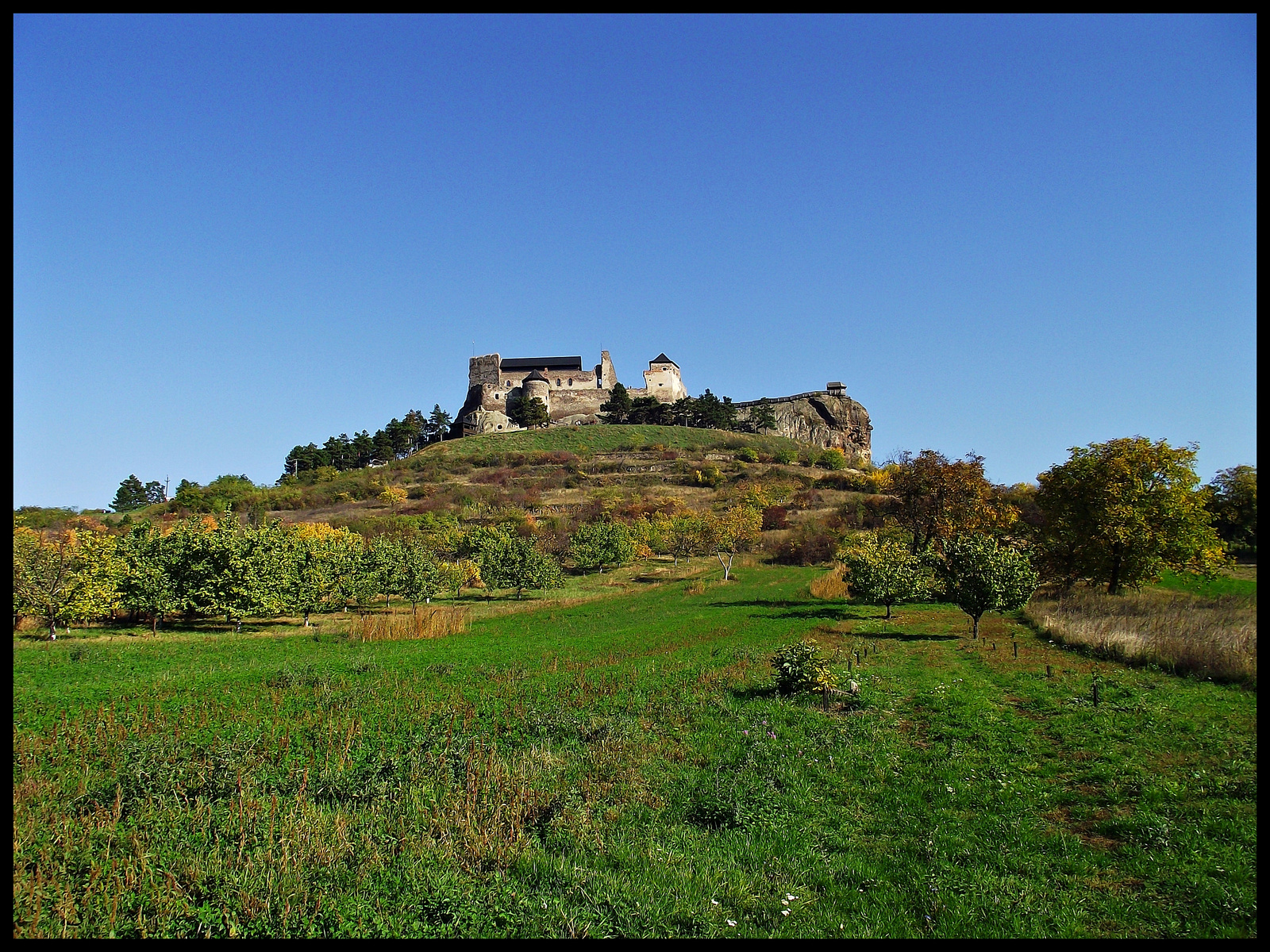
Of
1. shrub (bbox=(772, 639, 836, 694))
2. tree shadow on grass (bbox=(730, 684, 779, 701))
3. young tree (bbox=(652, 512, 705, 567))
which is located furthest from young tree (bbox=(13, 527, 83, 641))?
young tree (bbox=(652, 512, 705, 567))

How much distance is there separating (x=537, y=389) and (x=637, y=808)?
416 ft

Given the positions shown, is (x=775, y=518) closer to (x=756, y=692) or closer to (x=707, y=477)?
(x=707, y=477)

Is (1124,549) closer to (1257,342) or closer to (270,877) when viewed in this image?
(1257,342)

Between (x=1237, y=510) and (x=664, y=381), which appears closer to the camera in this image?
(x=1237, y=510)

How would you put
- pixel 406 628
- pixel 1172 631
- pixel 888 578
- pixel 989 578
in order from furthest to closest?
pixel 888 578 → pixel 406 628 → pixel 989 578 → pixel 1172 631

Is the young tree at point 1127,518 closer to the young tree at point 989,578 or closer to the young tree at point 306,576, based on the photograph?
the young tree at point 989,578

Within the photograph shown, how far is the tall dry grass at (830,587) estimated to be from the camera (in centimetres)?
4138

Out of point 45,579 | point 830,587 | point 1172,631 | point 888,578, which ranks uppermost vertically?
point 45,579

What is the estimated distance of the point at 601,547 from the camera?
191 ft

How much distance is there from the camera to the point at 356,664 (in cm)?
2080

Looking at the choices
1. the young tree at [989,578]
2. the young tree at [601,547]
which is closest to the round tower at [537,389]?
the young tree at [601,547]

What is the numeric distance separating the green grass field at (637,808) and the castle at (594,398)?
11675 cm

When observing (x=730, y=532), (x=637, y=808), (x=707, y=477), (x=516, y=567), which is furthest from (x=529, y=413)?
(x=637, y=808)

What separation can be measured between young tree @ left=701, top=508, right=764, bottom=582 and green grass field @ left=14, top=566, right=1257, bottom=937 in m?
41.6
